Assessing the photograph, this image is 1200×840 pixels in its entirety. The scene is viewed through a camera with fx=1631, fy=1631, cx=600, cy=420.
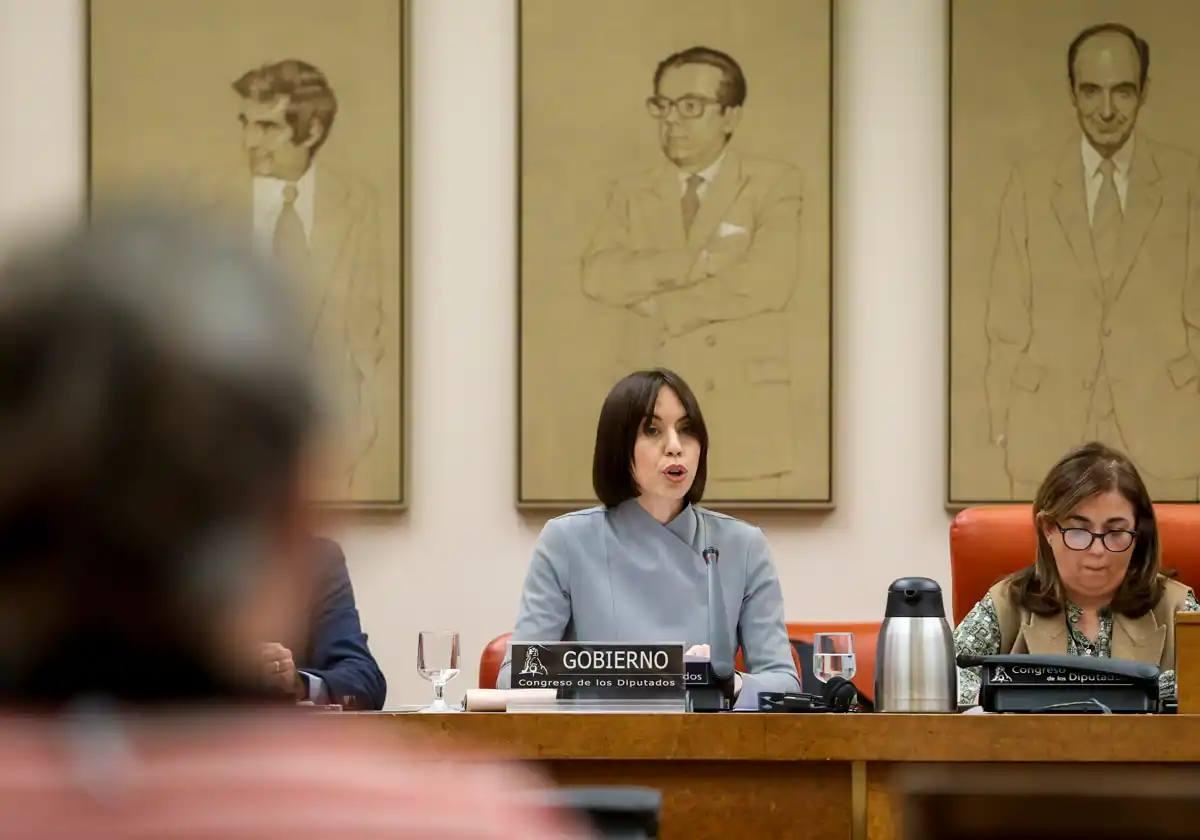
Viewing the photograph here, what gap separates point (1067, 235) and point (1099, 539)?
138 cm

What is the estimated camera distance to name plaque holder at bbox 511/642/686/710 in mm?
3045

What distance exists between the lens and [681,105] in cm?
486

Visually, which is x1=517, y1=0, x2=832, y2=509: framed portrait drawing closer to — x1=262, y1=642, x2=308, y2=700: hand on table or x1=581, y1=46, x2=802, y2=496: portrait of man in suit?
x1=581, y1=46, x2=802, y2=496: portrait of man in suit

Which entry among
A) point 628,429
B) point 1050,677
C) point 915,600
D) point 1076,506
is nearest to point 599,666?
point 915,600

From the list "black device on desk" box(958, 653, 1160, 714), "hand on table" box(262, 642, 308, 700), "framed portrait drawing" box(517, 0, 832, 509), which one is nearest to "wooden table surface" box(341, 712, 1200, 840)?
"black device on desk" box(958, 653, 1160, 714)

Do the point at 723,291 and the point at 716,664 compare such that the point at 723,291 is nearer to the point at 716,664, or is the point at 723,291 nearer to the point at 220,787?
the point at 716,664

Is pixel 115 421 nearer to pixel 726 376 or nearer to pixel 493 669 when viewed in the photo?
pixel 493 669

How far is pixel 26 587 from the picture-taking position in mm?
556

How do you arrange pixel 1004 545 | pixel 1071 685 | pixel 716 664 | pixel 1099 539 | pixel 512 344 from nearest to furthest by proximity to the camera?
pixel 1071 685 → pixel 716 664 → pixel 1099 539 → pixel 1004 545 → pixel 512 344

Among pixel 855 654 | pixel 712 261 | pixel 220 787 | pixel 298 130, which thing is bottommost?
pixel 855 654

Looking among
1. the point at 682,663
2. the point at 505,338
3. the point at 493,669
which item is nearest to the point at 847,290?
the point at 505,338

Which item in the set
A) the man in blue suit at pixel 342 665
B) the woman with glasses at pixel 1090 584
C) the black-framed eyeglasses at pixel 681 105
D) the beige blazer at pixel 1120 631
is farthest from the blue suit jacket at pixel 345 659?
the black-framed eyeglasses at pixel 681 105

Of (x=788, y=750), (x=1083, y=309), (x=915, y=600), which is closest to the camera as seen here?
(x=788, y=750)

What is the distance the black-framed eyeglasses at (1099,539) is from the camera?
3.70 metres
